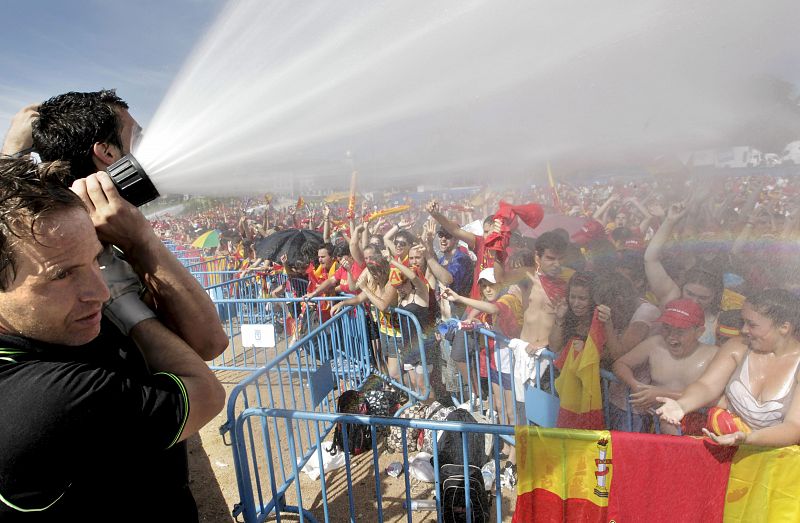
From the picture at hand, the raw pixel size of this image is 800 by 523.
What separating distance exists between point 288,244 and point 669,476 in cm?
743

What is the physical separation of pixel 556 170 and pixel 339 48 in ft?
6.08

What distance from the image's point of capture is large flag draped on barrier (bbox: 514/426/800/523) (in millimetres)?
2074

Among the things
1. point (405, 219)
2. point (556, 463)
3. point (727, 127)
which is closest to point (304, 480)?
point (556, 463)

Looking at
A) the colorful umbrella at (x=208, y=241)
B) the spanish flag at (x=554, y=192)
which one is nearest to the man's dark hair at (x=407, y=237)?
the spanish flag at (x=554, y=192)

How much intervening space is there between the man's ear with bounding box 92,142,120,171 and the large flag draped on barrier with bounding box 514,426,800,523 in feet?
7.06

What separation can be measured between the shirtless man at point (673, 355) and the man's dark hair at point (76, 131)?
2.91 metres

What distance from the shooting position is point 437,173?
3.17m

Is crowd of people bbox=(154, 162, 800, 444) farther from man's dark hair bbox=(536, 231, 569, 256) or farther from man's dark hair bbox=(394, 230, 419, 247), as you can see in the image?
man's dark hair bbox=(394, 230, 419, 247)

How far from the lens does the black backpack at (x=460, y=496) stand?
305 cm

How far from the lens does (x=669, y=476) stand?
6.96ft

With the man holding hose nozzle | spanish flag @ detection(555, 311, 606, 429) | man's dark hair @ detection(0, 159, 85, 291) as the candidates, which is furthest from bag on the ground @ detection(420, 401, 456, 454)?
man's dark hair @ detection(0, 159, 85, 291)

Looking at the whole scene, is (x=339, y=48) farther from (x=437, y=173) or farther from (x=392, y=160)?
(x=437, y=173)

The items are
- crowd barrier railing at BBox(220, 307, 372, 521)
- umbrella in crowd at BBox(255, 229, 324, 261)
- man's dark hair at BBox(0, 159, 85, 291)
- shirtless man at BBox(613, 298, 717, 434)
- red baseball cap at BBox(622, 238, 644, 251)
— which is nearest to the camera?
man's dark hair at BBox(0, 159, 85, 291)

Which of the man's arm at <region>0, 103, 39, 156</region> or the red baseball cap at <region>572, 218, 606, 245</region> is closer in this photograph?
the man's arm at <region>0, 103, 39, 156</region>
